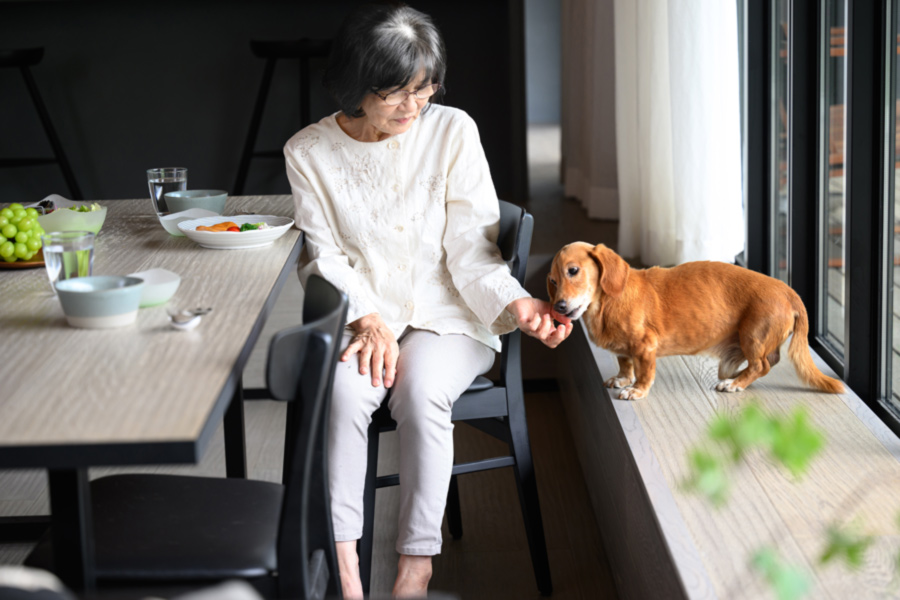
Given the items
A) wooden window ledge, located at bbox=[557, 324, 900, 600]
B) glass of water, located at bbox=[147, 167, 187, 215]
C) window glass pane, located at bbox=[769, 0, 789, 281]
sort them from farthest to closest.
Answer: window glass pane, located at bbox=[769, 0, 789, 281] < glass of water, located at bbox=[147, 167, 187, 215] < wooden window ledge, located at bbox=[557, 324, 900, 600]

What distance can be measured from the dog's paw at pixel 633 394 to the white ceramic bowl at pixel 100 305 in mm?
981

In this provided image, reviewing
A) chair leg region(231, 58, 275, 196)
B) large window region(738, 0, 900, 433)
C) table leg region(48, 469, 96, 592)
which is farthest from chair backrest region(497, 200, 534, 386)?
chair leg region(231, 58, 275, 196)

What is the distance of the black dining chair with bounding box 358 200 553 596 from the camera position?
5.33 feet

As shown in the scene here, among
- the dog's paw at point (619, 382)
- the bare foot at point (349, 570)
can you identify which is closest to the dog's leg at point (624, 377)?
the dog's paw at point (619, 382)

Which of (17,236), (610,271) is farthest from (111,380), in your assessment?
(610,271)

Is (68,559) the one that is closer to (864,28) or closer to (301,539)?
(301,539)

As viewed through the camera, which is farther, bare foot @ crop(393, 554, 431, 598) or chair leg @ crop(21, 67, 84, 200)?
chair leg @ crop(21, 67, 84, 200)

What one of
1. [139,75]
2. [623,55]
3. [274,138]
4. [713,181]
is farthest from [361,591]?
[139,75]

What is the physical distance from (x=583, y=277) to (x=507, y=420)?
0.33 meters

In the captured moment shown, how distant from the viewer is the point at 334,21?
13.4ft

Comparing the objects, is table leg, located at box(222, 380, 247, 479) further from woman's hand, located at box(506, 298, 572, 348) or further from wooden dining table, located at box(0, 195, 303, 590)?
woman's hand, located at box(506, 298, 572, 348)

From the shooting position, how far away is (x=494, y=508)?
7.29 ft

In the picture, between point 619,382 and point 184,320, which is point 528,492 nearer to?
point 619,382

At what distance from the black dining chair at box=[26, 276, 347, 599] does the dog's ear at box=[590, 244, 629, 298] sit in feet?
2.14
